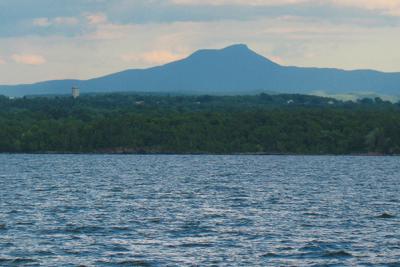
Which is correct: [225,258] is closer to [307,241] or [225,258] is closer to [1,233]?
[307,241]

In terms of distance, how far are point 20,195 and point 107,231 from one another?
29970 mm

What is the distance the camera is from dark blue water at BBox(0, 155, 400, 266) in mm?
46844

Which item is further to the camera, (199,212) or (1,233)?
(199,212)

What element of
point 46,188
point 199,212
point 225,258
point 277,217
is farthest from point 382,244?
point 46,188

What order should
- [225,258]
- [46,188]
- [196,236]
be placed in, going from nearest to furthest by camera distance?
[225,258] < [196,236] < [46,188]

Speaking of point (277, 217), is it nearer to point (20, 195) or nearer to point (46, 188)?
point (20, 195)

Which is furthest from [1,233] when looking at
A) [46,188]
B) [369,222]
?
[46,188]

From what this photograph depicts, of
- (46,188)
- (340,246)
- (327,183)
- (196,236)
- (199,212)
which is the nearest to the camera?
(340,246)

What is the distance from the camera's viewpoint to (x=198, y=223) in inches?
2393

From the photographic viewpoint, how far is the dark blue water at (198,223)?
4684 cm

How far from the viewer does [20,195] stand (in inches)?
3317

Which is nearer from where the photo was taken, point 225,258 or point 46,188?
point 225,258

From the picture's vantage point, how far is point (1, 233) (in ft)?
178

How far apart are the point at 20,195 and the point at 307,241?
38.5 m
